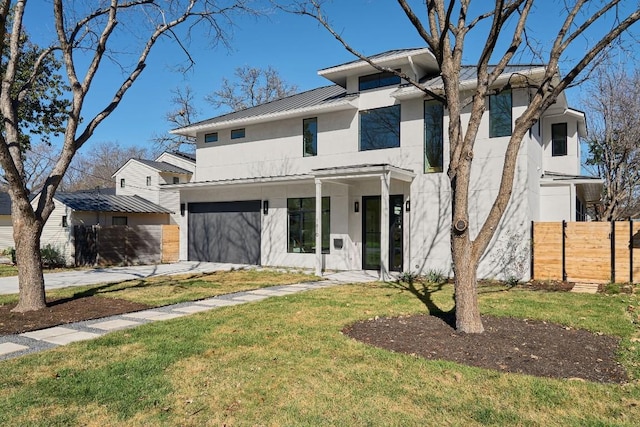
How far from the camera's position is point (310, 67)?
12.4 metres

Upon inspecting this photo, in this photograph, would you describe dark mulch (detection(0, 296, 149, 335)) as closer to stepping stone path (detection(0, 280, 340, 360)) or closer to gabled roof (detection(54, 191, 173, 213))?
stepping stone path (detection(0, 280, 340, 360))

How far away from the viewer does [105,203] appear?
1959cm

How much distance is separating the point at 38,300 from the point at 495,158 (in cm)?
1018

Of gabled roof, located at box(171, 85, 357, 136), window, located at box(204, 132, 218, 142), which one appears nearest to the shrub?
gabled roof, located at box(171, 85, 357, 136)

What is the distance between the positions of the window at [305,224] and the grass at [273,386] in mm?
7573

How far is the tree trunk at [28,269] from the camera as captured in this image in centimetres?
722

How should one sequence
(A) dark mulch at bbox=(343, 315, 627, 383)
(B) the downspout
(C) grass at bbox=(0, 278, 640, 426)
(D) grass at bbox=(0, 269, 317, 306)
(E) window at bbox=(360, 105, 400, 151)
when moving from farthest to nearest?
(E) window at bbox=(360, 105, 400, 151) → (B) the downspout → (D) grass at bbox=(0, 269, 317, 306) → (A) dark mulch at bbox=(343, 315, 627, 383) → (C) grass at bbox=(0, 278, 640, 426)

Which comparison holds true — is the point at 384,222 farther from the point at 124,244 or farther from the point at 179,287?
the point at 124,244

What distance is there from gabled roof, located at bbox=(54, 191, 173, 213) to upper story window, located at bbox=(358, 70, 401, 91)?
12.5 meters

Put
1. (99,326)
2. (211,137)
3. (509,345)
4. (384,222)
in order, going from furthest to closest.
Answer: (211,137) < (384,222) < (99,326) < (509,345)

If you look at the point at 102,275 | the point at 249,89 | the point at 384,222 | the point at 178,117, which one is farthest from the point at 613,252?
the point at 178,117

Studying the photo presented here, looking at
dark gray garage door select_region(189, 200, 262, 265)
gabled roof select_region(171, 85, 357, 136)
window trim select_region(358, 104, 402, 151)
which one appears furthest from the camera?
dark gray garage door select_region(189, 200, 262, 265)

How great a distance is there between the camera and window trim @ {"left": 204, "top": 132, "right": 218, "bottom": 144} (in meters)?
16.2

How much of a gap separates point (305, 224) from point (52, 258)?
9421mm
